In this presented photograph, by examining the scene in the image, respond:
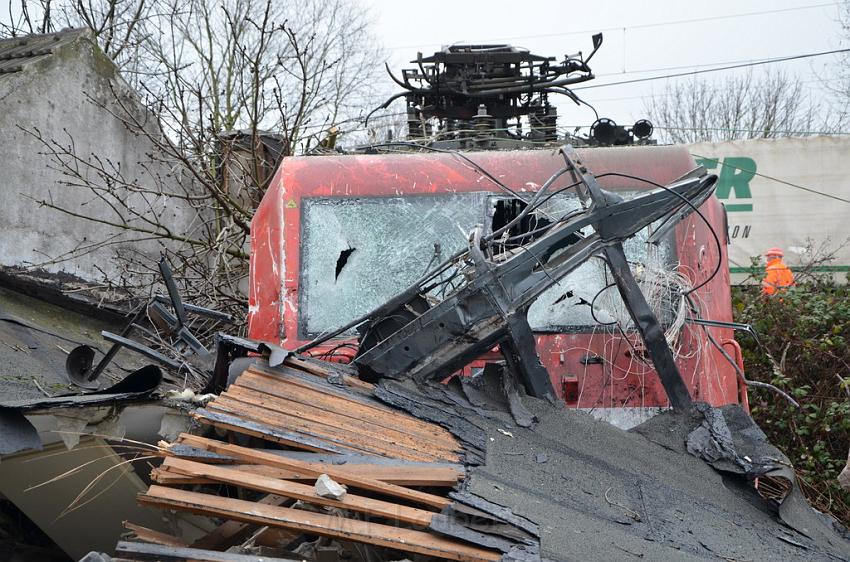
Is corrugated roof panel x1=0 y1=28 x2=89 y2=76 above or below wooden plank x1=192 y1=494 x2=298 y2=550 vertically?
above

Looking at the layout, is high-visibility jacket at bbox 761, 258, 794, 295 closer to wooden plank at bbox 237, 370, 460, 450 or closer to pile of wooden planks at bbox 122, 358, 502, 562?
wooden plank at bbox 237, 370, 460, 450

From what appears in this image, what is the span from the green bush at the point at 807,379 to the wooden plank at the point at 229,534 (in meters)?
5.81

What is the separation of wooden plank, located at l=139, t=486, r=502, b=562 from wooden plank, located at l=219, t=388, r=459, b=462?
1.57ft

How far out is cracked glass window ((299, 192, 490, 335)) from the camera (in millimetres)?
5867

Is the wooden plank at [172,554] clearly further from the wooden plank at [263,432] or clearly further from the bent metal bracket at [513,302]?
the bent metal bracket at [513,302]

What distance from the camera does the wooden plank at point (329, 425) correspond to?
3783mm

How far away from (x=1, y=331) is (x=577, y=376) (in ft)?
14.0

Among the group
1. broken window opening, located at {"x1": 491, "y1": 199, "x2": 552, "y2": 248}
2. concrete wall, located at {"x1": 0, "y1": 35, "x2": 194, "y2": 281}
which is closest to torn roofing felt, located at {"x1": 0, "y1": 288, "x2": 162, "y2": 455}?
concrete wall, located at {"x1": 0, "y1": 35, "x2": 194, "y2": 281}

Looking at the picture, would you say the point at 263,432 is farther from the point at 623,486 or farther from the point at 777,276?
the point at 777,276

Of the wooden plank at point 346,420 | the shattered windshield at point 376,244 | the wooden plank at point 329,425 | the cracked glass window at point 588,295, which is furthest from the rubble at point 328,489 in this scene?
the cracked glass window at point 588,295

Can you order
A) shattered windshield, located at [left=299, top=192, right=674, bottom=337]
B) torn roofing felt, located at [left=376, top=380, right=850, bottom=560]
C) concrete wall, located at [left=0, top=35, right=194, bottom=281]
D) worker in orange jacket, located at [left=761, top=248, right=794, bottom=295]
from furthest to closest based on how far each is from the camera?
worker in orange jacket, located at [left=761, top=248, right=794, bottom=295] < concrete wall, located at [left=0, top=35, right=194, bottom=281] < shattered windshield, located at [left=299, top=192, right=674, bottom=337] < torn roofing felt, located at [left=376, top=380, right=850, bottom=560]

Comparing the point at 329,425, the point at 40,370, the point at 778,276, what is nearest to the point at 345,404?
the point at 329,425

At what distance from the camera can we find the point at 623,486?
404 centimetres

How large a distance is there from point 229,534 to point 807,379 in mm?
7792
